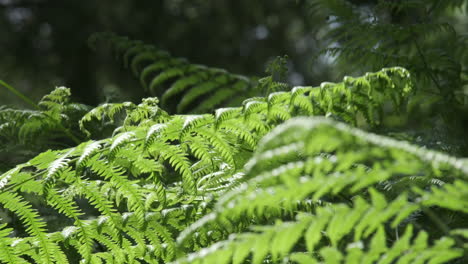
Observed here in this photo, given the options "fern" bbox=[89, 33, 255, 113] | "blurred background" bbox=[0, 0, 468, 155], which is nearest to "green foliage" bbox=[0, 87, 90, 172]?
"fern" bbox=[89, 33, 255, 113]

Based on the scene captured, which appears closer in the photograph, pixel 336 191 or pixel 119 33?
pixel 336 191

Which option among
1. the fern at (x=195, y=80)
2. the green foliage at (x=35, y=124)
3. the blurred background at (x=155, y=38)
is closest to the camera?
the green foliage at (x=35, y=124)

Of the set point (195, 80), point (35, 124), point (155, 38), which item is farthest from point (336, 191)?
point (155, 38)

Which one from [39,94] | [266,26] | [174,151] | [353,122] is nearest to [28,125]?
[174,151]

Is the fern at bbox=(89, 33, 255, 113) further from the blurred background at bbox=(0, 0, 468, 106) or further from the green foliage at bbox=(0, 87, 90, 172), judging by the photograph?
the blurred background at bbox=(0, 0, 468, 106)

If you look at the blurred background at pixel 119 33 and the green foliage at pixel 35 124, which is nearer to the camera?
the green foliage at pixel 35 124

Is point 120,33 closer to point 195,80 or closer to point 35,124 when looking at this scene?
point 195,80

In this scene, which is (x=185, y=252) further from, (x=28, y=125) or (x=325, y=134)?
(x=28, y=125)

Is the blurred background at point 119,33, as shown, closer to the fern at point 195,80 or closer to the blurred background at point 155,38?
the blurred background at point 155,38

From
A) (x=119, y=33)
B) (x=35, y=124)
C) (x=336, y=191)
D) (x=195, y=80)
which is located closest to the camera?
(x=336, y=191)

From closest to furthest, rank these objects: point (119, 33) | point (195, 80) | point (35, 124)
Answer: point (35, 124) < point (195, 80) < point (119, 33)

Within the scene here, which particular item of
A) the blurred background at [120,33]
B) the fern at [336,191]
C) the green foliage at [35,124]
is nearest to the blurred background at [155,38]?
the blurred background at [120,33]

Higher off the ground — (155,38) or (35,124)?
(155,38)

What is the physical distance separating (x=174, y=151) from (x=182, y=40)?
2.50 metres
